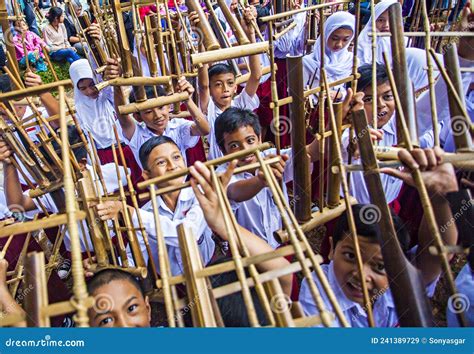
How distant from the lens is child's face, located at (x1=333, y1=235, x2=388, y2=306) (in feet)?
4.17

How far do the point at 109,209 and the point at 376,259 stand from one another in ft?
3.03

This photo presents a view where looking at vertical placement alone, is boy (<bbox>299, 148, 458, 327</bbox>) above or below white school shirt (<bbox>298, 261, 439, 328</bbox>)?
above

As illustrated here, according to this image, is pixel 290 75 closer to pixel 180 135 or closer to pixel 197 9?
pixel 197 9

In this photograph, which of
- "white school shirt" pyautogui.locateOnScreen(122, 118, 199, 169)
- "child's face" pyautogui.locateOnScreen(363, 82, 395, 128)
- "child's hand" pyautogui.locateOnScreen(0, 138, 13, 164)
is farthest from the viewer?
"white school shirt" pyautogui.locateOnScreen(122, 118, 199, 169)

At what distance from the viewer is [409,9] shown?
14.8 feet

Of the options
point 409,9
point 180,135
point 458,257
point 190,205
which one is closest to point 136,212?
point 190,205

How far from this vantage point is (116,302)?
1209 mm

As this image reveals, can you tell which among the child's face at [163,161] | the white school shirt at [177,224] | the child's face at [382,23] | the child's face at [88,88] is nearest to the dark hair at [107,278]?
the white school shirt at [177,224]

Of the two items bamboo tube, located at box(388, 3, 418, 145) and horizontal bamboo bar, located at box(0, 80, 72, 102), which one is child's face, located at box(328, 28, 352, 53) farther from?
horizontal bamboo bar, located at box(0, 80, 72, 102)

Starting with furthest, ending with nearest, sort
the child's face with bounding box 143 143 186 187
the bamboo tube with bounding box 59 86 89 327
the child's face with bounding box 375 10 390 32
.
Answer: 1. the child's face with bounding box 375 10 390 32
2. the child's face with bounding box 143 143 186 187
3. the bamboo tube with bounding box 59 86 89 327

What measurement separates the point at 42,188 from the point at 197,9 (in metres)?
0.88

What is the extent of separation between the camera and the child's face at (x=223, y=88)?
2.49 metres

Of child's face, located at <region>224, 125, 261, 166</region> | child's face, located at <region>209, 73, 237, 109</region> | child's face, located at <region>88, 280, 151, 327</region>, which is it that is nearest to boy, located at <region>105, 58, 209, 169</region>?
child's face, located at <region>209, 73, 237, 109</region>

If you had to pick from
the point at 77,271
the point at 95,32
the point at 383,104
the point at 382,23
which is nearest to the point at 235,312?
the point at 77,271
